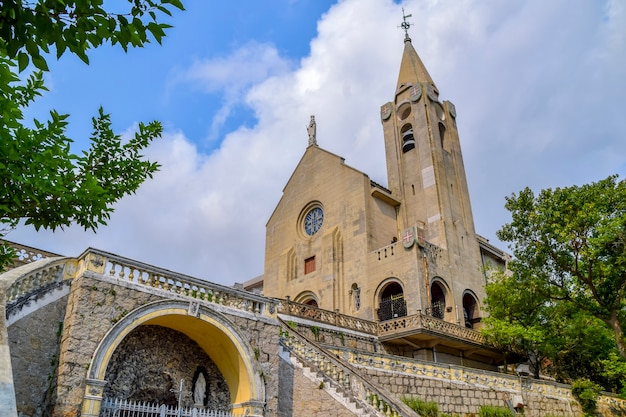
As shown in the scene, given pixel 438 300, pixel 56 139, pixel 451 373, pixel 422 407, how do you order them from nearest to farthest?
pixel 56 139, pixel 422 407, pixel 451 373, pixel 438 300

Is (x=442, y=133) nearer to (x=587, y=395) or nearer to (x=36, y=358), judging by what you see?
(x=587, y=395)

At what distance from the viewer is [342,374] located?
1298 cm

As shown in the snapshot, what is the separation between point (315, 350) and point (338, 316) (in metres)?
7.32

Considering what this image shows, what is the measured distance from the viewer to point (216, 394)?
43.3 feet

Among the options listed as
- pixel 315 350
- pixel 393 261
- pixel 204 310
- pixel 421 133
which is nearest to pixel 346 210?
pixel 393 261

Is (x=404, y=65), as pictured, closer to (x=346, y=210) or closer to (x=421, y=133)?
(x=421, y=133)

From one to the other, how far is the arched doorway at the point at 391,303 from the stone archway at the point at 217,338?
483 inches

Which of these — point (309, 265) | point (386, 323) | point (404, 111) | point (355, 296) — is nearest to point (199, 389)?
point (386, 323)

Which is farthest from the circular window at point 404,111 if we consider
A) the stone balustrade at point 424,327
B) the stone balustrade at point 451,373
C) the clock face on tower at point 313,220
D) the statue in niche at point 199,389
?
the statue in niche at point 199,389

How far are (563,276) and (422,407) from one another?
9195mm

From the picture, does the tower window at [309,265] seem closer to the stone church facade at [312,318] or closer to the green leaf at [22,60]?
the stone church facade at [312,318]

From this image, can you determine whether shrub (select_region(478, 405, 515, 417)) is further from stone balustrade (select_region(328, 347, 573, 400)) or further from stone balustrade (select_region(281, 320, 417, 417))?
stone balustrade (select_region(281, 320, 417, 417))

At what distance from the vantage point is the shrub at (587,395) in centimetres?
2022

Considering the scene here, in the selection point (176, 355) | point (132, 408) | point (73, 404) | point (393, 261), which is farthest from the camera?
point (393, 261)
